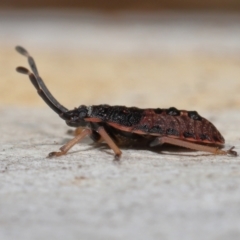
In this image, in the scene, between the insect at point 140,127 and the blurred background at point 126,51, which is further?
the blurred background at point 126,51

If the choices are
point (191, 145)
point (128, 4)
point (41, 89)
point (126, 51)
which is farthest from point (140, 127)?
point (128, 4)

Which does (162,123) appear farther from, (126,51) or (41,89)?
(126,51)

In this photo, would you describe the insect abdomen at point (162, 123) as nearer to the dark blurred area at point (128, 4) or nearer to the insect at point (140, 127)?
the insect at point (140, 127)

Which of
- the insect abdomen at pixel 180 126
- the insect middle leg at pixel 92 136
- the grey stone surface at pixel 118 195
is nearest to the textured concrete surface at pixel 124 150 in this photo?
the grey stone surface at pixel 118 195

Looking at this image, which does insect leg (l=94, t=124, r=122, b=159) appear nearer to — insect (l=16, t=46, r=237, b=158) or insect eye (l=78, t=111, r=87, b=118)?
insect (l=16, t=46, r=237, b=158)

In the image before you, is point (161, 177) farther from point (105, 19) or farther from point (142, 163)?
point (105, 19)

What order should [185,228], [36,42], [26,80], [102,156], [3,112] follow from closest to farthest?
[185,228] < [102,156] < [3,112] < [26,80] < [36,42]

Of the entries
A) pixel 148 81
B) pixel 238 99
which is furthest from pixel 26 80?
pixel 238 99
